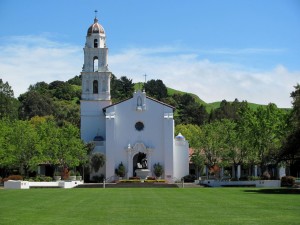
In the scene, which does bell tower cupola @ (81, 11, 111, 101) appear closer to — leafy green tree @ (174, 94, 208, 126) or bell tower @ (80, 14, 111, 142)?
bell tower @ (80, 14, 111, 142)

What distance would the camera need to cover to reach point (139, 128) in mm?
77812

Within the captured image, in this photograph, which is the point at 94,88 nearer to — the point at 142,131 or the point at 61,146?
the point at 142,131

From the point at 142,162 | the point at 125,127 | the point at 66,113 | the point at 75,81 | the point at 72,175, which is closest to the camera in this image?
A: the point at 72,175

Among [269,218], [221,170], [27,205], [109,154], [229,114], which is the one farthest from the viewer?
[229,114]

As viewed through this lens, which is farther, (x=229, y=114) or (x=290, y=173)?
(x=229, y=114)

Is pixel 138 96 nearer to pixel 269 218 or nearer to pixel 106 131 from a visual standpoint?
pixel 106 131

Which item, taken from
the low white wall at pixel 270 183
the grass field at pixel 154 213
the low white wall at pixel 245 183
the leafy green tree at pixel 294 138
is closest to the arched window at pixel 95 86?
the low white wall at pixel 245 183

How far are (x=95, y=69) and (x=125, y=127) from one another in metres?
8.87

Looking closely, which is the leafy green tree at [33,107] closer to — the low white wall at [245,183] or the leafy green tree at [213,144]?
the leafy green tree at [213,144]

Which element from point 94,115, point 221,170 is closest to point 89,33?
point 94,115

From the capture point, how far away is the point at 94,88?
81125 mm

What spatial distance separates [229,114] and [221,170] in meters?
47.9

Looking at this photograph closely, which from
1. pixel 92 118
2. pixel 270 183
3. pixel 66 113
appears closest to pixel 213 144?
pixel 270 183

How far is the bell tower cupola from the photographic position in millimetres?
80312
